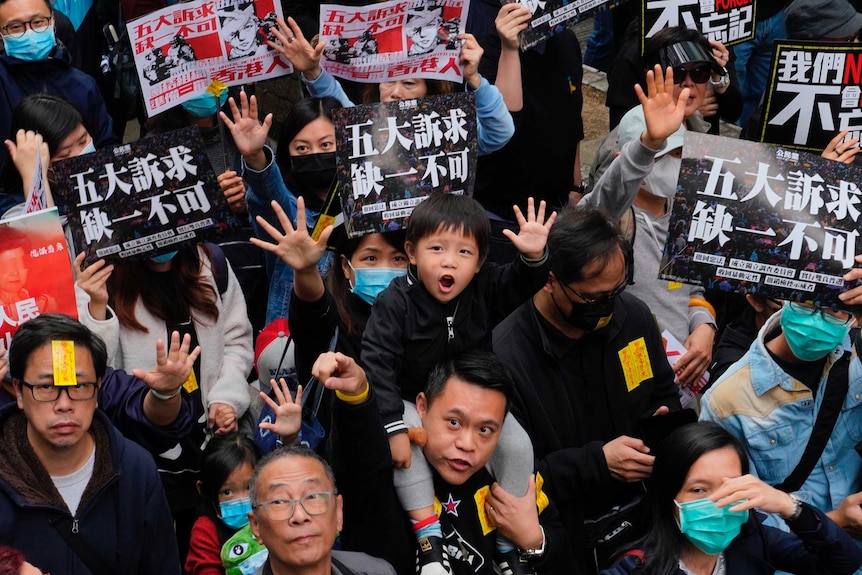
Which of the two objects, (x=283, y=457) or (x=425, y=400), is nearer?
(x=283, y=457)

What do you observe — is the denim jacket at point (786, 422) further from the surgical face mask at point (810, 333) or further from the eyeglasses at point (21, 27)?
the eyeglasses at point (21, 27)

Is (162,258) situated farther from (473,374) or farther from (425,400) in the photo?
(473,374)

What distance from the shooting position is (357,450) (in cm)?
410

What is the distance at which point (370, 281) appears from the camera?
16.8 feet

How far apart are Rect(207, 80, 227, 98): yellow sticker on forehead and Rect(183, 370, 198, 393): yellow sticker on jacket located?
166 centimetres

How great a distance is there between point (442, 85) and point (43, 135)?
2.10 meters

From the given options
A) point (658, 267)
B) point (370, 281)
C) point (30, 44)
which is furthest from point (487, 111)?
point (30, 44)

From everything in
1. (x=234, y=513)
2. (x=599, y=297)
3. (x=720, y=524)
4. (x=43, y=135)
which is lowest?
(x=234, y=513)

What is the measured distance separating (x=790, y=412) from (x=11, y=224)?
3.18 m

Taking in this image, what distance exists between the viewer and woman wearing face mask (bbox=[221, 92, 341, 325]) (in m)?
5.83

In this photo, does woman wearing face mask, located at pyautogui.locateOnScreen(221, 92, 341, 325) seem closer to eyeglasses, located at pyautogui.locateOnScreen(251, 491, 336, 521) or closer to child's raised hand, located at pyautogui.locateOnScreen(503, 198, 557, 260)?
child's raised hand, located at pyautogui.locateOnScreen(503, 198, 557, 260)

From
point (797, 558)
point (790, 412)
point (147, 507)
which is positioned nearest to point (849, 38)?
point (790, 412)

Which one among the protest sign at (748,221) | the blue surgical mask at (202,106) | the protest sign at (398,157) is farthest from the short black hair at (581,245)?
the blue surgical mask at (202,106)

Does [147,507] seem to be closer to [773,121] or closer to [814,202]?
[814,202]
